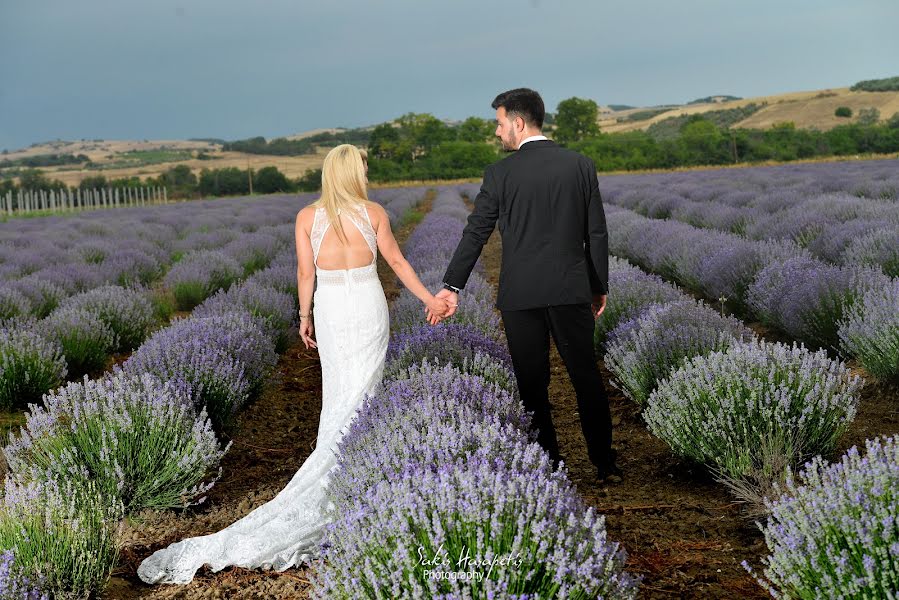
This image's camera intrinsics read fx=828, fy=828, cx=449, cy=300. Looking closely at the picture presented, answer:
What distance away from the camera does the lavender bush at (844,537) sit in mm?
→ 1891

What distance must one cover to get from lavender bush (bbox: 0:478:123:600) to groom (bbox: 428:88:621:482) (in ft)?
5.23

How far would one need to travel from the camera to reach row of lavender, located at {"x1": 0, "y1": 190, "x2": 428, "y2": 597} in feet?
8.43

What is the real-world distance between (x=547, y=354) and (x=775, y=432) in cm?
95

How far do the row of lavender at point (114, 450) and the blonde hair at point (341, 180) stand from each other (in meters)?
0.99

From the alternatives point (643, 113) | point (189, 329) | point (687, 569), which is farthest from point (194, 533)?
point (643, 113)

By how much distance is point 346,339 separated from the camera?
3285 millimetres

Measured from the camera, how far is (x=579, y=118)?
249ft

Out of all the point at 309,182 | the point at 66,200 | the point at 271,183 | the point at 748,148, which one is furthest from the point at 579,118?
the point at 66,200

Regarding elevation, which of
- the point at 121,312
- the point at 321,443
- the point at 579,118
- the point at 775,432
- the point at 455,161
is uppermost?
the point at 579,118

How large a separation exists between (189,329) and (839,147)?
162ft

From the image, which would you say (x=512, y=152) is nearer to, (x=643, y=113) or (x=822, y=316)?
(x=822, y=316)

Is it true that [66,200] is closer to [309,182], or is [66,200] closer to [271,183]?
[271,183]

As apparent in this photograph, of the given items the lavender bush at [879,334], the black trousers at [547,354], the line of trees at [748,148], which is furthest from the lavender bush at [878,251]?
the line of trees at [748,148]

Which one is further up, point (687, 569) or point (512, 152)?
point (512, 152)
